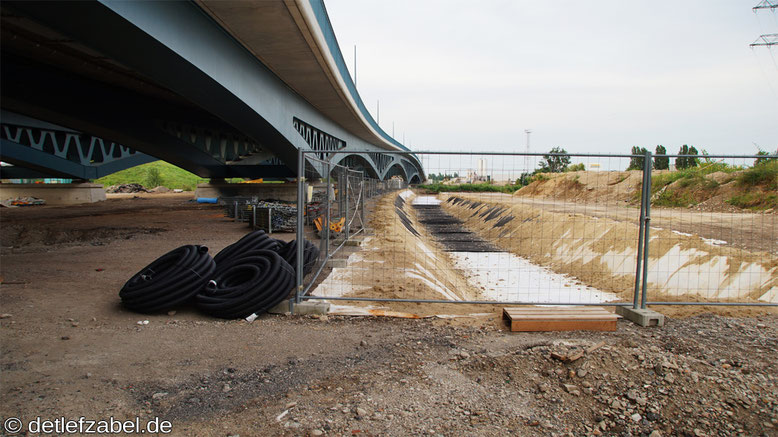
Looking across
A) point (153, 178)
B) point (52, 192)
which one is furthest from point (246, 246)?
point (153, 178)

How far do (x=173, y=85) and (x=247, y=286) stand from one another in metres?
8.97

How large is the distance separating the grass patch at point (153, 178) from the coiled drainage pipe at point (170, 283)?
209 feet

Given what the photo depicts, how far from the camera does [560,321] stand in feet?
17.9

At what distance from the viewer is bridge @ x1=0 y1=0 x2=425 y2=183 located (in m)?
9.26

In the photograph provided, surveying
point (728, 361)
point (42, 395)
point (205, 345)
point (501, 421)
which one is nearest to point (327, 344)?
point (205, 345)

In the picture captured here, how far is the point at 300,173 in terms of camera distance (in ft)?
18.9

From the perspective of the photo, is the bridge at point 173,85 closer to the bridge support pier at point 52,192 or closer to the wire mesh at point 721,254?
the bridge support pier at point 52,192

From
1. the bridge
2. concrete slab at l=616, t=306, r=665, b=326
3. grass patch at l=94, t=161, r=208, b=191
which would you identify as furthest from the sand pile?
grass patch at l=94, t=161, r=208, b=191

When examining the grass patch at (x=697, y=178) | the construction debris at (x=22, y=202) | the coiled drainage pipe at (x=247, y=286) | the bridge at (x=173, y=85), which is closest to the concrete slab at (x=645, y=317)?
the bridge at (x=173, y=85)

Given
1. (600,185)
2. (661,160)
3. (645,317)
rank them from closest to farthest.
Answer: (645,317)
(661,160)
(600,185)

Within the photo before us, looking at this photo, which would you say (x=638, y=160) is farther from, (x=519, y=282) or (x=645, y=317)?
(x=519, y=282)

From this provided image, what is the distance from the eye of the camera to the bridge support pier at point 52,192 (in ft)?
92.4

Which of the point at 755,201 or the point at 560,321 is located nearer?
the point at 560,321

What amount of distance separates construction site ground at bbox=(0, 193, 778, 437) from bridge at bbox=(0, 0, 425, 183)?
248 centimetres
